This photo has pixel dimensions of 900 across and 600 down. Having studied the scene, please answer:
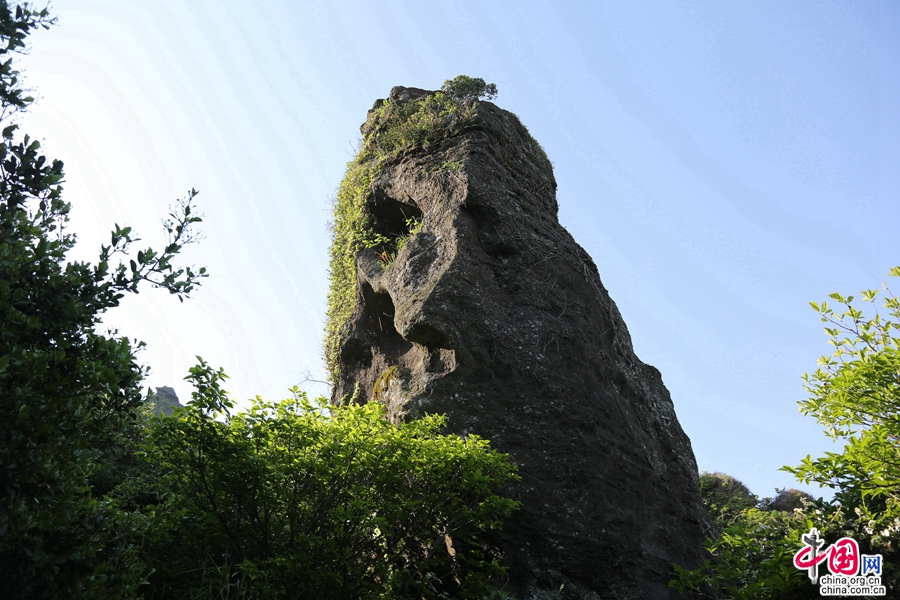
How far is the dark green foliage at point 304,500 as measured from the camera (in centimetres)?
548

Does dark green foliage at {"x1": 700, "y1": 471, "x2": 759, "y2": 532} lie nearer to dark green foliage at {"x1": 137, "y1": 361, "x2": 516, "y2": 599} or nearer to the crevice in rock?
the crevice in rock

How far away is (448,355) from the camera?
7.84 metres

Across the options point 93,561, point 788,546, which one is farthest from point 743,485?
point 93,561

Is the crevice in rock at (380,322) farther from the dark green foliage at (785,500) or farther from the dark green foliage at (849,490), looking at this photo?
the dark green foliage at (785,500)

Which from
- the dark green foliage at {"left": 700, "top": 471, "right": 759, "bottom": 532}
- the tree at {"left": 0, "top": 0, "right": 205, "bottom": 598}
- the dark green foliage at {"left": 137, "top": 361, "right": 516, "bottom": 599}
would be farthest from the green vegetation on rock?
the dark green foliage at {"left": 700, "top": 471, "right": 759, "bottom": 532}

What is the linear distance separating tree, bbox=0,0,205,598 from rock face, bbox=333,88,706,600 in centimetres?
380

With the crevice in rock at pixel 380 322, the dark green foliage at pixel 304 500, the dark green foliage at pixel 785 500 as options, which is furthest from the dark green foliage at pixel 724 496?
the dark green foliage at pixel 304 500

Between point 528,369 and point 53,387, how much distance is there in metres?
5.16

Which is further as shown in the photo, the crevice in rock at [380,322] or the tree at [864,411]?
the crevice in rock at [380,322]

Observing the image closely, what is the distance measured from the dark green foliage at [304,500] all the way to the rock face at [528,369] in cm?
95

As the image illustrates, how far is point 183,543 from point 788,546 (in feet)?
16.7

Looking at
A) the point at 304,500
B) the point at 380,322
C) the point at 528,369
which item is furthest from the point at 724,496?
the point at 304,500

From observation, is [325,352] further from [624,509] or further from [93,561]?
[93,561]

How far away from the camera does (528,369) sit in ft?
Result: 25.5
